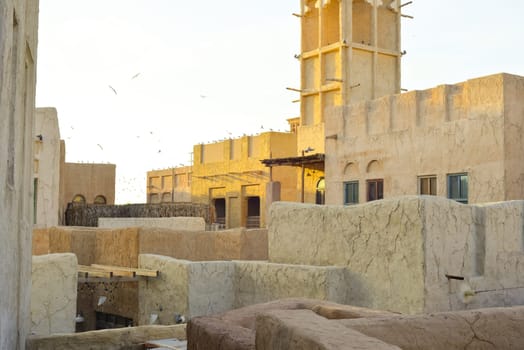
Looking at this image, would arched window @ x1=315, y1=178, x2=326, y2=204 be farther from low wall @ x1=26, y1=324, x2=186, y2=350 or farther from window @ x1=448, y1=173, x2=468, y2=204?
low wall @ x1=26, y1=324, x2=186, y2=350

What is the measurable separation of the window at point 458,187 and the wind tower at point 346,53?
10.8m

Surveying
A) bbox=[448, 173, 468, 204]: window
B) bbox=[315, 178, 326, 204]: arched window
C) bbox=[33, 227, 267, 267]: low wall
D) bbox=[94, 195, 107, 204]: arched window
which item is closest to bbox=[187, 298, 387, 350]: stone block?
bbox=[33, 227, 267, 267]: low wall

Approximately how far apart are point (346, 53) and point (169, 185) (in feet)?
59.4

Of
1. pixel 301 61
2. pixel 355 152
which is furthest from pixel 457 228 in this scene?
pixel 301 61

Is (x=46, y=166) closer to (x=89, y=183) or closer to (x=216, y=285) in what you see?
(x=89, y=183)

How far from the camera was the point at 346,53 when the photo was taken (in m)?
28.2

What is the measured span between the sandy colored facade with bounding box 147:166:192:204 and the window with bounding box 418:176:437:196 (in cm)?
2270

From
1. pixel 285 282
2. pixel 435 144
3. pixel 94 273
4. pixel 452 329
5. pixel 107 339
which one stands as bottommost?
pixel 107 339

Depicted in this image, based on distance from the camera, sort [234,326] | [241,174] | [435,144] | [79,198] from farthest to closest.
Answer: [241,174]
[79,198]
[435,144]
[234,326]

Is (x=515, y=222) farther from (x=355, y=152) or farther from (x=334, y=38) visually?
(x=334, y=38)

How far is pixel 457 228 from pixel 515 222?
140 centimetres

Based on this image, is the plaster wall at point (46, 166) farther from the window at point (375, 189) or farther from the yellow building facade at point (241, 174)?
the window at point (375, 189)

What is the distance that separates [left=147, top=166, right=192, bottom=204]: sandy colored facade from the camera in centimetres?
4044

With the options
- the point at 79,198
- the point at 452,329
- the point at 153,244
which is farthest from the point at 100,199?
the point at 452,329
